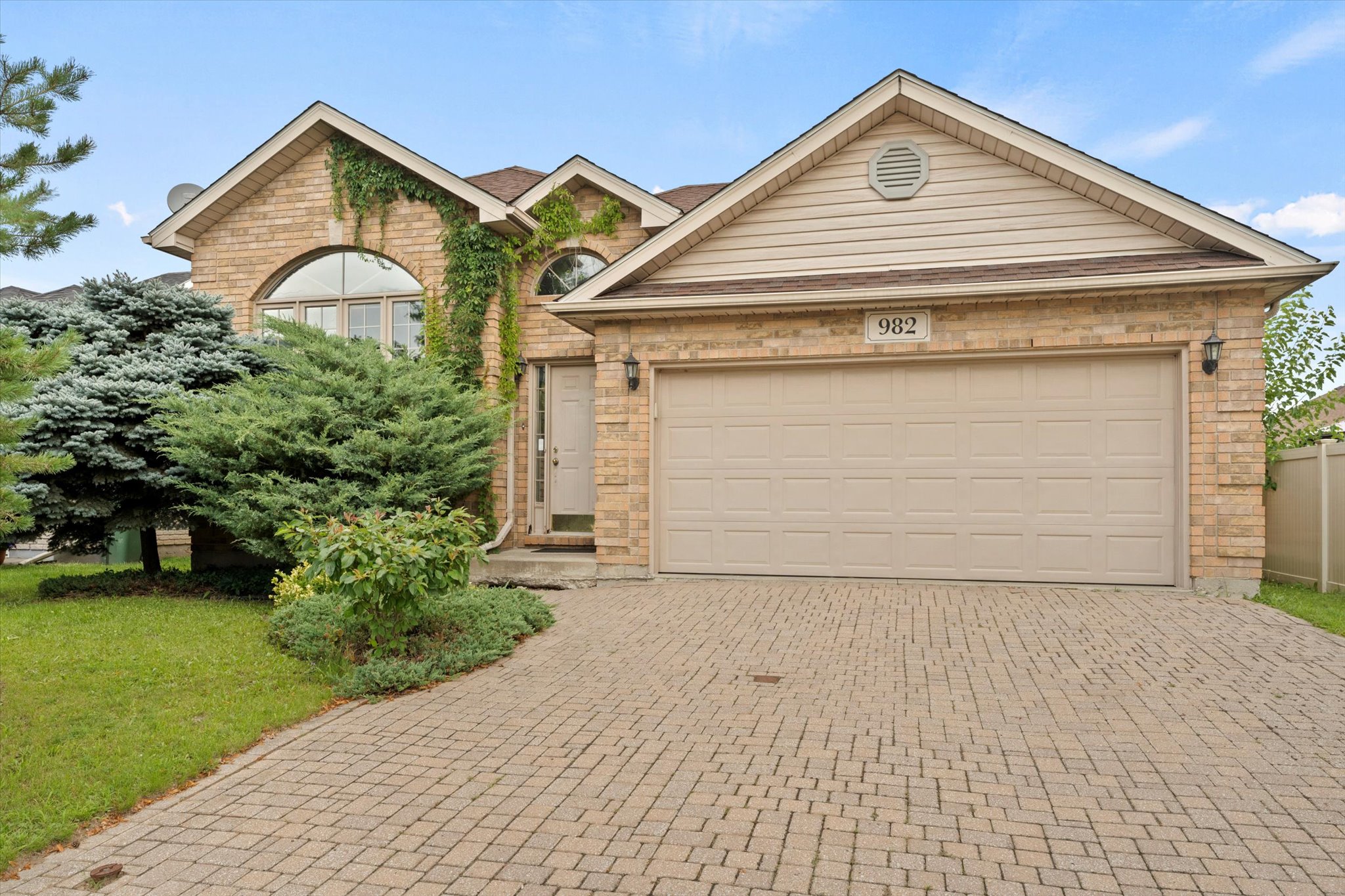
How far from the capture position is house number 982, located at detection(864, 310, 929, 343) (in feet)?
30.5

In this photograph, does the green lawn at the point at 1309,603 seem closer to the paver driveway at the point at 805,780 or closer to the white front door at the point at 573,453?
the paver driveway at the point at 805,780

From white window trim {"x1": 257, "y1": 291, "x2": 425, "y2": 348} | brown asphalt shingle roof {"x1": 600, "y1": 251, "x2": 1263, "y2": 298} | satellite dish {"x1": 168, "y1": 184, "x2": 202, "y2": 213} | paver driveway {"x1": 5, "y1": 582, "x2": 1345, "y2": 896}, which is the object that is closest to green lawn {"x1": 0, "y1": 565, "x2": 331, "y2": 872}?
paver driveway {"x1": 5, "y1": 582, "x2": 1345, "y2": 896}

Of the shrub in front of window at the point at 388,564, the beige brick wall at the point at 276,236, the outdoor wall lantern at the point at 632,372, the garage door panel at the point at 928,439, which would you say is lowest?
the shrub in front of window at the point at 388,564

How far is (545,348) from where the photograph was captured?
11820 millimetres

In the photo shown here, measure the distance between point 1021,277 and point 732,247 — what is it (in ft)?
10.3

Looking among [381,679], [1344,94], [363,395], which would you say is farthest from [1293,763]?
[1344,94]

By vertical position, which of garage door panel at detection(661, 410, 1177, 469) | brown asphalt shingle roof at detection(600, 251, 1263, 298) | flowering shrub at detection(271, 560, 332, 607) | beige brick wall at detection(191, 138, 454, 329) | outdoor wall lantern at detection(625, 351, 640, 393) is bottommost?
flowering shrub at detection(271, 560, 332, 607)

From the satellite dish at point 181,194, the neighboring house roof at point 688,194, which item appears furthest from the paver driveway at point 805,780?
the satellite dish at point 181,194

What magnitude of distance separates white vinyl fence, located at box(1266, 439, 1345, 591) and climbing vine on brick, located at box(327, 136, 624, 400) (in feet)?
28.6

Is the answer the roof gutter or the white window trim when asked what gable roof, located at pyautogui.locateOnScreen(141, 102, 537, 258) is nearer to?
the white window trim

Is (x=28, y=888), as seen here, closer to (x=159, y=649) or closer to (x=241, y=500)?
(x=159, y=649)

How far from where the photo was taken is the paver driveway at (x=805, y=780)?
3230mm

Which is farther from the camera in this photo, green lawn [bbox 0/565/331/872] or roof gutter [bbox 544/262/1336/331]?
roof gutter [bbox 544/262/1336/331]

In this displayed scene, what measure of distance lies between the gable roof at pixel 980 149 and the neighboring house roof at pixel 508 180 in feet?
10.6
